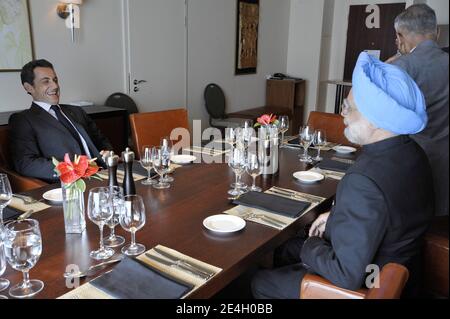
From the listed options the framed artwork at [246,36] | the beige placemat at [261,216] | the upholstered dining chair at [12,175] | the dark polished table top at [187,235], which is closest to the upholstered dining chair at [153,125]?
the upholstered dining chair at [12,175]

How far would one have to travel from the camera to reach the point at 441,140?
6.81 ft

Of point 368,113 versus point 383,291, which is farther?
point 368,113

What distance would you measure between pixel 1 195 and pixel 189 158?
1039 mm

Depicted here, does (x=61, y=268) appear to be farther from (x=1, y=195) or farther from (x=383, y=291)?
(x=383, y=291)

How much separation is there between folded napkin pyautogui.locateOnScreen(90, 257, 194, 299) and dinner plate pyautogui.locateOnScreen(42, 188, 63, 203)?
0.64 m

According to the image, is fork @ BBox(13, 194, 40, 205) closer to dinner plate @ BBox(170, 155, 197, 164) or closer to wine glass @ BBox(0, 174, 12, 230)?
wine glass @ BBox(0, 174, 12, 230)

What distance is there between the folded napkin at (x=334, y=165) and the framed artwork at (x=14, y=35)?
249cm

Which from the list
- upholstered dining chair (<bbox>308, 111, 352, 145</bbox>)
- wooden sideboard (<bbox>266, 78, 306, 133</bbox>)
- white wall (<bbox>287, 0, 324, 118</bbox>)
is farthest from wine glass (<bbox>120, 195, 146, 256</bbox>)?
white wall (<bbox>287, 0, 324, 118</bbox>)

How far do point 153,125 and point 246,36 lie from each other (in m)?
3.29

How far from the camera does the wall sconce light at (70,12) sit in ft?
11.4

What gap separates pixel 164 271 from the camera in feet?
3.78

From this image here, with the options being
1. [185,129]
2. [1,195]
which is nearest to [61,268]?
[1,195]

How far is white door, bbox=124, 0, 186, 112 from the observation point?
418 cm

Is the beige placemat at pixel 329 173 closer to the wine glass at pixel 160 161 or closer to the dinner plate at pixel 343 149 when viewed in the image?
the dinner plate at pixel 343 149
